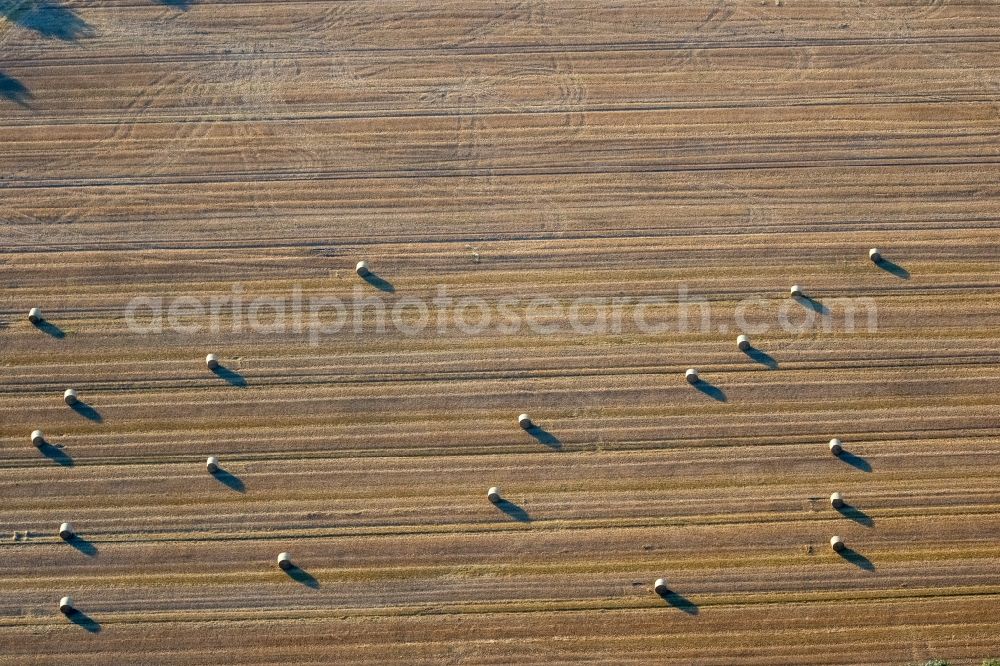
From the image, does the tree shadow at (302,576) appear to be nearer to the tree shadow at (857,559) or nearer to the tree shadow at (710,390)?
the tree shadow at (710,390)

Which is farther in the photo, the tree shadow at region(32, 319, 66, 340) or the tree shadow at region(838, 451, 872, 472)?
the tree shadow at region(32, 319, 66, 340)

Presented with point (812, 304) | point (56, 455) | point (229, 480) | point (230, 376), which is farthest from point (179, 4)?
point (812, 304)

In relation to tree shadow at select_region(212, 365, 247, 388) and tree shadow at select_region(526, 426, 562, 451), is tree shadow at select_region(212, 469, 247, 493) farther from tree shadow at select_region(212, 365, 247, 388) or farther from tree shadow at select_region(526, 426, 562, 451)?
tree shadow at select_region(526, 426, 562, 451)

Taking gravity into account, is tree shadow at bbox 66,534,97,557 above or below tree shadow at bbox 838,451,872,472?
below

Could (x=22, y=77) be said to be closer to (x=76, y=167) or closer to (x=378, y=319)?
(x=76, y=167)

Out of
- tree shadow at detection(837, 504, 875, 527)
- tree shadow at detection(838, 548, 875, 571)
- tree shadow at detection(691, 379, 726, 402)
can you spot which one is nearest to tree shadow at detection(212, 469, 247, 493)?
tree shadow at detection(691, 379, 726, 402)

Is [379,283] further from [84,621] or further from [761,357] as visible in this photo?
[84,621]

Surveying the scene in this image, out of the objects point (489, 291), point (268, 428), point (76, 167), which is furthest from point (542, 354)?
point (76, 167)
